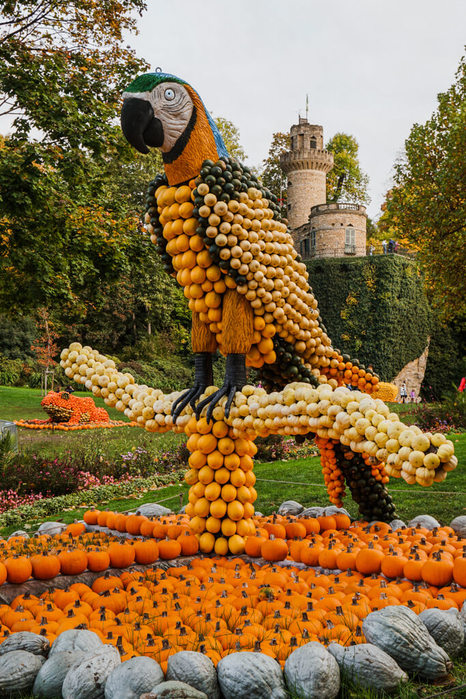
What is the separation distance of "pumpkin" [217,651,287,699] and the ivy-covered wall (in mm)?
25847

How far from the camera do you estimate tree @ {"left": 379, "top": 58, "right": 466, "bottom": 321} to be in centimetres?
961

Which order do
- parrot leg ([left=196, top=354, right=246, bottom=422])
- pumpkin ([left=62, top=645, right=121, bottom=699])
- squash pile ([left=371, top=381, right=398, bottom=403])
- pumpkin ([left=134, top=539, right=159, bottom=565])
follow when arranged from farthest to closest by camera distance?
squash pile ([left=371, top=381, right=398, bottom=403]) → parrot leg ([left=196, top=354, right=246, bottom=422]) → pumpkin ([left=134, top=539, right=159, bottom=565]) → pumpkin ([left=62, top=645, right=121, bottom=699])

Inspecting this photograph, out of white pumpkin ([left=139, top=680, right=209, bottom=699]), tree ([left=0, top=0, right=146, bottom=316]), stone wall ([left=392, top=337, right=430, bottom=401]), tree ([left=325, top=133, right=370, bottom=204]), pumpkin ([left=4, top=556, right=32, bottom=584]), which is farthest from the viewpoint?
tree ([left=325, top=133, right=370, bottom=204])

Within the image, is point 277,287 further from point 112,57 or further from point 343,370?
point 112,57

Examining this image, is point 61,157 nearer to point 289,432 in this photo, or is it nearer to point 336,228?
point 289,432

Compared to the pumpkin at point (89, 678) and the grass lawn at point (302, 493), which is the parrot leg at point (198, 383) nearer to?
the grass lawn at point (302, 493)

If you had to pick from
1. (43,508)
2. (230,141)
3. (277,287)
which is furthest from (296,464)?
(230,141)

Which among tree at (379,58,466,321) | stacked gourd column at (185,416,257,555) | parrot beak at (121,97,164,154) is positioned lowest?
stacked gourd column at (185,416,257,555)

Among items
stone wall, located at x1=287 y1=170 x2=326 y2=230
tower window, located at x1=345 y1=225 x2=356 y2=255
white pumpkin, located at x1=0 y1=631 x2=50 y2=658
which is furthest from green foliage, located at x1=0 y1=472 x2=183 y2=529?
stone wall, located at x1=287 y1=170 x2=326 y2=230

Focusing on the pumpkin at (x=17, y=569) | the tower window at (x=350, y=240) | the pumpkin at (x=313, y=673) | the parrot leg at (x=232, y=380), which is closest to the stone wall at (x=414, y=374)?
the tower window at (x=350, y=240)

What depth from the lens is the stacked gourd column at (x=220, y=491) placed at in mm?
3707

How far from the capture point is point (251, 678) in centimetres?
204

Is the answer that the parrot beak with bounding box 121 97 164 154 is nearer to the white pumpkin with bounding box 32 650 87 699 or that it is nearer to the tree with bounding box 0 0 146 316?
the white pumpkin with bounding box 32 650 87 699

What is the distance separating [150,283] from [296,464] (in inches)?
733
